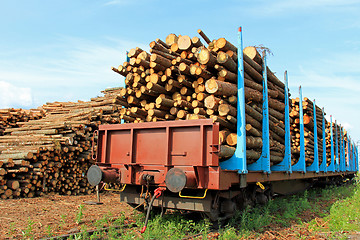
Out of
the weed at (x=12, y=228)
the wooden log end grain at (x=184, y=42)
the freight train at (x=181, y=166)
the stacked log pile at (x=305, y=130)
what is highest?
the wooden log end grain at (x=184, y=42)

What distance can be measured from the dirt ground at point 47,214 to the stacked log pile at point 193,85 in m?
2.46

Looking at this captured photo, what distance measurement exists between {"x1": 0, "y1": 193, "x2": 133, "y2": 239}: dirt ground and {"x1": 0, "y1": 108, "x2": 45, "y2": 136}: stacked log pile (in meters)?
5.44

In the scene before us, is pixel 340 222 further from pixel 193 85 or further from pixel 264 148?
pixel 193 85

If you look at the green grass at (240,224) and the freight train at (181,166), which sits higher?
the freight train at (181,166)

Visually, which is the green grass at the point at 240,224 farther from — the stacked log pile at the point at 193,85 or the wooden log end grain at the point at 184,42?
the wooden log end grain at the point at 184,42

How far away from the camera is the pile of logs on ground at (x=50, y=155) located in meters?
9.26

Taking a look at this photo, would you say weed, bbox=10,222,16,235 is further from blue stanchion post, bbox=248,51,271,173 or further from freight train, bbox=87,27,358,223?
blue stanchion post, bbox=248,51,271,173

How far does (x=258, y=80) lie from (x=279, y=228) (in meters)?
3.27

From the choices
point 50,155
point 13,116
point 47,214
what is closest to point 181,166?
point 47,214

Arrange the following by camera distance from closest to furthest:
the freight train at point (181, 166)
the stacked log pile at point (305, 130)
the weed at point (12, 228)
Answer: the freight train at point (181, 166) < the weed at point (12, 228) < the stacked log pile at point (305, 130)

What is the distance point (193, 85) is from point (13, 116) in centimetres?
1076

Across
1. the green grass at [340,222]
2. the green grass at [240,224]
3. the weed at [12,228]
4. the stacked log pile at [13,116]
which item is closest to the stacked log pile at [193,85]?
the green grass at [240,224]

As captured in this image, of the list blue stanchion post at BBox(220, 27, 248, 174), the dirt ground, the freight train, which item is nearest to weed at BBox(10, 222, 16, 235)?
the dirt ground

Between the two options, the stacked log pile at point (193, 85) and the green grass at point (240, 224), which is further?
the stacked log pile at point (193, 85)
